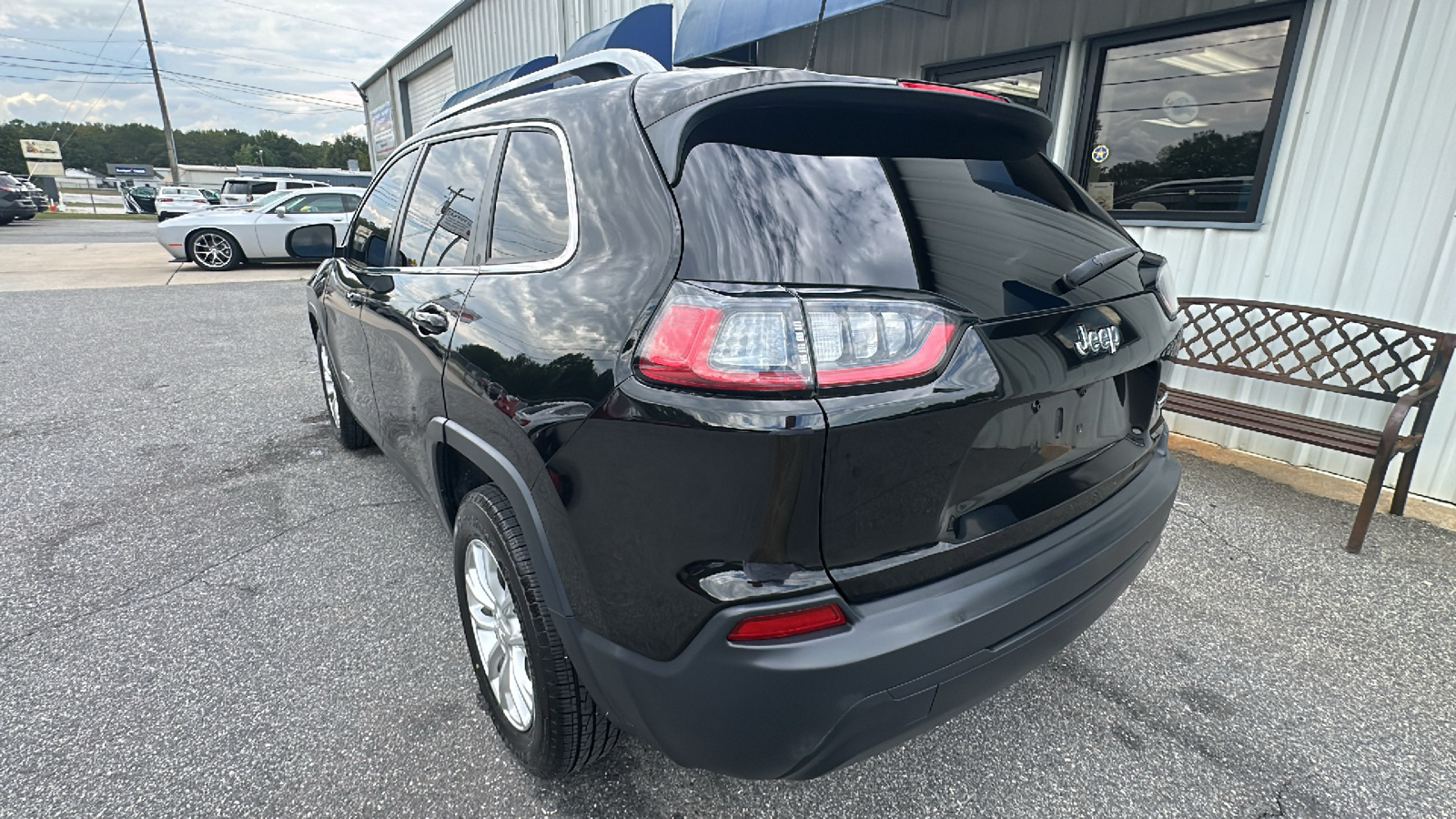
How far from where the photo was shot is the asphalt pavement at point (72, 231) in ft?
61.1

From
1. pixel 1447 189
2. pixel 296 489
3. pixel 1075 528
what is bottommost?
pixel 296 489

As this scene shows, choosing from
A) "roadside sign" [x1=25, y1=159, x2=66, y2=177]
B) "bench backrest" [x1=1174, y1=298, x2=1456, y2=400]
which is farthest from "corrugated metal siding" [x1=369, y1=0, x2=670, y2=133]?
"roadside sign" [x1=25, y1=159, x2=66, y2=177]

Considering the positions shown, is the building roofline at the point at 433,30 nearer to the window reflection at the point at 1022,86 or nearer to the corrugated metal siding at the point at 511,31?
the corrugated metal siding at the point at 511,31

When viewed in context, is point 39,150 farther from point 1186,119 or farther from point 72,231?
point 1186,119

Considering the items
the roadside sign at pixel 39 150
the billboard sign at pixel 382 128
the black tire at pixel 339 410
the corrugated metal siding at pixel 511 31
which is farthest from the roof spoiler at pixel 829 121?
the roadside sign at pixel 39 150

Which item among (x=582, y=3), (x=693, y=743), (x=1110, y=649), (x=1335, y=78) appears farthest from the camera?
(x=582, y=3)

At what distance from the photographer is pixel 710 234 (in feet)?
4.23

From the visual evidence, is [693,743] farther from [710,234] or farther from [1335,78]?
[1335,78]

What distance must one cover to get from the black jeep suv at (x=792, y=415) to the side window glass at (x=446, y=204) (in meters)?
0.33

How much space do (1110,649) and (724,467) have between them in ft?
6.38

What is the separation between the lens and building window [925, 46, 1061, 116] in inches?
203

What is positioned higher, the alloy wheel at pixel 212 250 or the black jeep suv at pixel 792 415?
the black jeep suv at pixel 792 415

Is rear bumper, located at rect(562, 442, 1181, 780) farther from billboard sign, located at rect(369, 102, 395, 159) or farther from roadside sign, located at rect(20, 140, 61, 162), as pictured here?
roadside sign, located at rect(20, 140, 61, 162)

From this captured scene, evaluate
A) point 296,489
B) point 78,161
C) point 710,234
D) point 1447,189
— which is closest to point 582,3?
point 296,489
